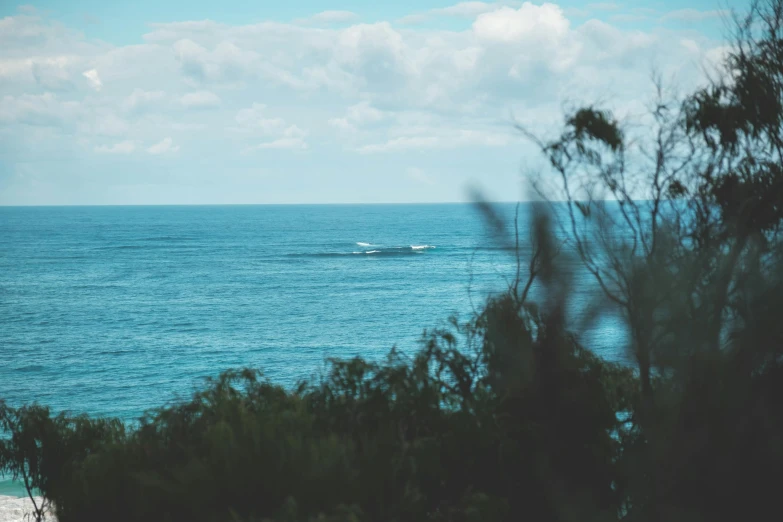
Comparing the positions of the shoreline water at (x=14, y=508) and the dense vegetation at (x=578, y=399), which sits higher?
the dense vegetation at (x=578, y=399)

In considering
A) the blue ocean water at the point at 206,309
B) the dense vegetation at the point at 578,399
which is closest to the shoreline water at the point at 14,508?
the blue ocean water at the point at 206,309

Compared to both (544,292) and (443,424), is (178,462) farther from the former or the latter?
(544,292)

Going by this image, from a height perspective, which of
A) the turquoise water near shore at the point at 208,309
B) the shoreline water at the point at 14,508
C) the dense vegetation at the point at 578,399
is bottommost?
the shoreline water at the point at 14,508

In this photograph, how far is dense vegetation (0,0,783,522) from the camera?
856 cm

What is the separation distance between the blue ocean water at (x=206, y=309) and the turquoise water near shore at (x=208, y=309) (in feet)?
0.47

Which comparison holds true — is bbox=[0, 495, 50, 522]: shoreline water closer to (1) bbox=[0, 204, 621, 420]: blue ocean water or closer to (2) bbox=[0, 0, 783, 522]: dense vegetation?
(1) bbox=[0, 204, 621, 420]: blue ocean water

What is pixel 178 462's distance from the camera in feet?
30.0

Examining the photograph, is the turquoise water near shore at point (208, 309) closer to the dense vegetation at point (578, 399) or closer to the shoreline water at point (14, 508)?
the dense vegetation at point (578, 399)

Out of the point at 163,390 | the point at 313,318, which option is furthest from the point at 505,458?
the point at 313,318

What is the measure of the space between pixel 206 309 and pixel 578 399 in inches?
2155

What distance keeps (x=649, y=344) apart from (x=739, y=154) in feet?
11.5

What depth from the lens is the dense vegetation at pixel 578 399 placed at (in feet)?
28.1

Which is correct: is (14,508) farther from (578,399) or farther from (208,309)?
(208,309)

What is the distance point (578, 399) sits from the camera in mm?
11219
